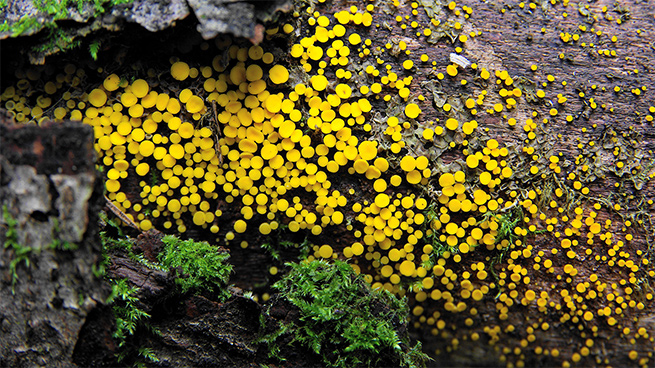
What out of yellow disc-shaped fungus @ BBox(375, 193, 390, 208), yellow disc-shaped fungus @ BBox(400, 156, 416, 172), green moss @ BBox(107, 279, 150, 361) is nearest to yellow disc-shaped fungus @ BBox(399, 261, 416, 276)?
yellow disc-shaped fungus @ BBox(375, 193, 390, 208)

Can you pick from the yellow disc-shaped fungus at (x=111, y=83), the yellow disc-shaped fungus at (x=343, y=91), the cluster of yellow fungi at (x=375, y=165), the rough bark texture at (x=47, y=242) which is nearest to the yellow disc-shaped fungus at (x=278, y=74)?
the cluster of yellow fungi at (x=375, y=165)

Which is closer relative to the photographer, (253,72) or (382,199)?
(253,72)

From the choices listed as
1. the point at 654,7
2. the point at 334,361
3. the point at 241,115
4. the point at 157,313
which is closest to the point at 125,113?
the point at 241,115

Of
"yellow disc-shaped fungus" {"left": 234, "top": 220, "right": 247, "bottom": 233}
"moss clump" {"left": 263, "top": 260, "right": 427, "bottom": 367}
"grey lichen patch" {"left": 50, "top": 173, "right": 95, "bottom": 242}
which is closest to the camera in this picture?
"grey lichen patch" {"left": 50, "top": 173, "right": 95, "bottom": 242}

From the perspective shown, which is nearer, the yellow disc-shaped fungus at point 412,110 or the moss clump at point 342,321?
the moss clump at point 342,321

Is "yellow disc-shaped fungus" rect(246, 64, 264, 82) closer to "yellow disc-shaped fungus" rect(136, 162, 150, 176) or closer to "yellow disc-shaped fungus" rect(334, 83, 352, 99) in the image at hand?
"yellow disc-shaped fungus" rect(334, 83, 352, 99)

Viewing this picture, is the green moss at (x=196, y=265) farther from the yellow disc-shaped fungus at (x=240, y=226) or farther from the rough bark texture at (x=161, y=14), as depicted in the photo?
the rough bark texture at (x=161, y=14)

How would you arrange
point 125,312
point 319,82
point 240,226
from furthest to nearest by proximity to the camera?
point 240,226
point 319,82
point 125,312

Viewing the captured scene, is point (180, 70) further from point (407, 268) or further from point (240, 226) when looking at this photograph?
point (407, 268)

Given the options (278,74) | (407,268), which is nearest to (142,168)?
(278,74)
